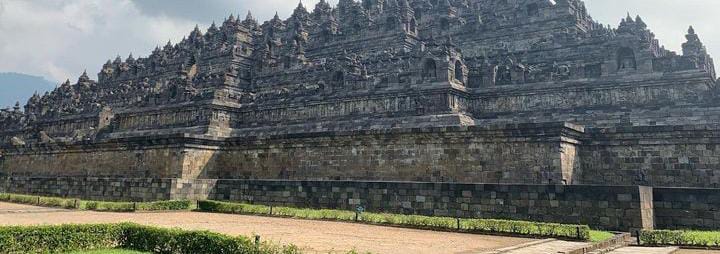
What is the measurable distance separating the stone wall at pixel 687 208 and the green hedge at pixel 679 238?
3.97 ft

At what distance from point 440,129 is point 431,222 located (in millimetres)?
6379

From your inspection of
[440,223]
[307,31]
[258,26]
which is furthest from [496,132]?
[258,26]

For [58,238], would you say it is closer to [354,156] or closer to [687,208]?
[354,156]

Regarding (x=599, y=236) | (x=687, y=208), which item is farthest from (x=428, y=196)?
(x=687, y=208)

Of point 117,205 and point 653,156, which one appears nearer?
point 653,156

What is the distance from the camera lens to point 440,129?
20.7m

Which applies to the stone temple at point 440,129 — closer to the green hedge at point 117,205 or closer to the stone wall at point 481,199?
the stone wall at point 481,199

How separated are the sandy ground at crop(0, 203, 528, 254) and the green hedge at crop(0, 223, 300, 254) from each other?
162cm

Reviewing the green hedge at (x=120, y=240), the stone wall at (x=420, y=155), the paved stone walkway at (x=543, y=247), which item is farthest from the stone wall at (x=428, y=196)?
the green hedge at (x=120, y=240)

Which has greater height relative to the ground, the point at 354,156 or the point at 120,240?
the point at 354,156

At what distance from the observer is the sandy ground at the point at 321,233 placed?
11.0 metres

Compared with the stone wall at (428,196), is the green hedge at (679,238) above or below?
below

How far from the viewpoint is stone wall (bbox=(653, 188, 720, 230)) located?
13.5 meters

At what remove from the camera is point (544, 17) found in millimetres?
37531
